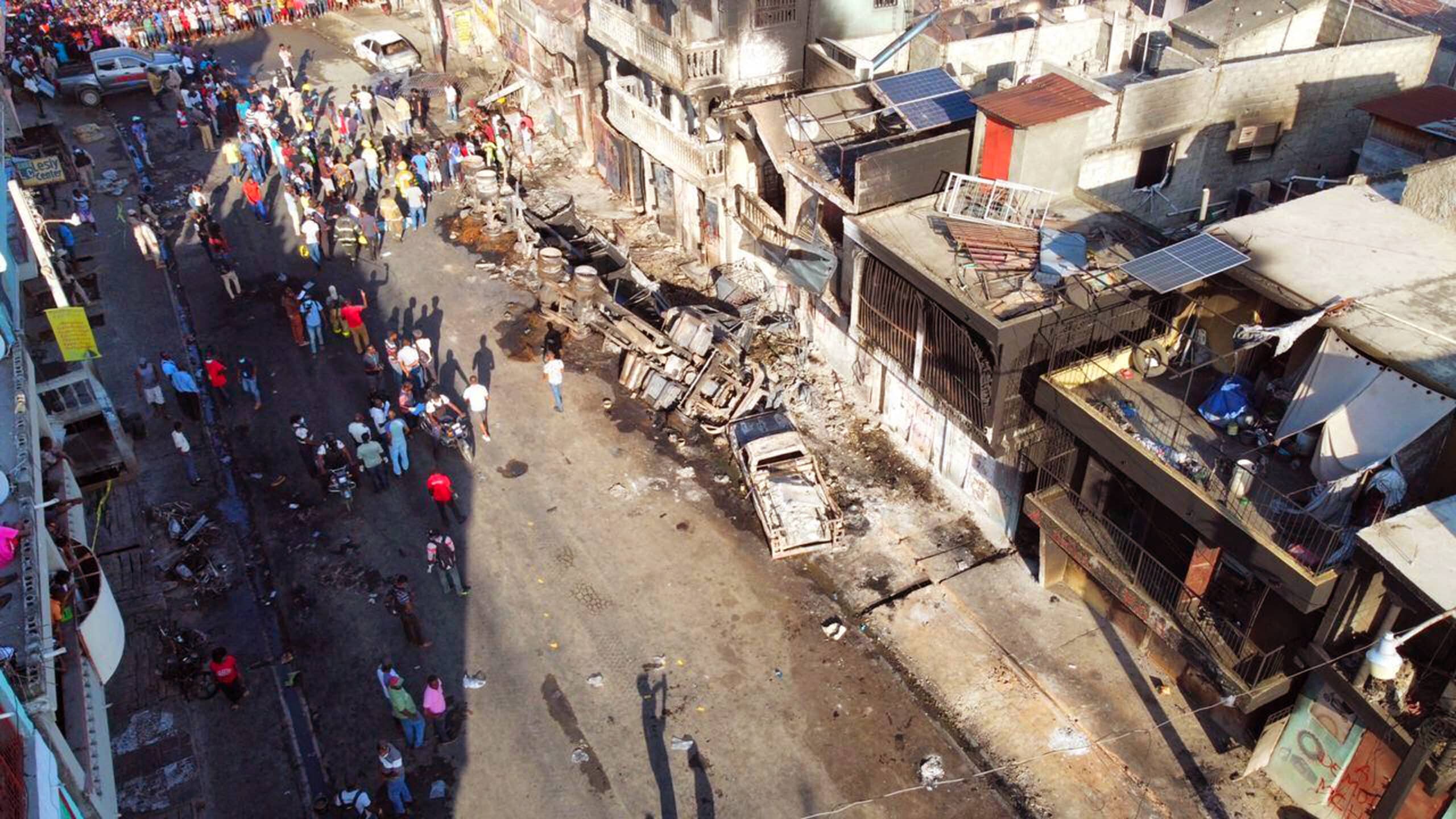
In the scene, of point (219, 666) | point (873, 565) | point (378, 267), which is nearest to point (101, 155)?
point (378, 267)

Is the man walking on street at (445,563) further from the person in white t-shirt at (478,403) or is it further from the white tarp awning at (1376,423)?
the white tarp awning at (1376,423)

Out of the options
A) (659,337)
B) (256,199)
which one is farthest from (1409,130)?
(256,199)

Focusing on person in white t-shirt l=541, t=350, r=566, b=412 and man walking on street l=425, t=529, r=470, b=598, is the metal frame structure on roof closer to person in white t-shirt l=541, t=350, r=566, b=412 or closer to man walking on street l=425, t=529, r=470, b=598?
person in white t-shirt l=541, t=350, r=566, b=412

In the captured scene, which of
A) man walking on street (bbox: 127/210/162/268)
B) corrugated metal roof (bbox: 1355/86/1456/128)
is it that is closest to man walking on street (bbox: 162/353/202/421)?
man walking on street (bbox: 127/210/162/268)

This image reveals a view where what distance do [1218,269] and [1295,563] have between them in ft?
15.1

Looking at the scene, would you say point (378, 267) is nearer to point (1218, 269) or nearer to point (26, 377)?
point (26, 377)

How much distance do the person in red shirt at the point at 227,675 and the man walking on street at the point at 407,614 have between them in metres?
2.78

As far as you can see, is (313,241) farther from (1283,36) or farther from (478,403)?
(1283,36)

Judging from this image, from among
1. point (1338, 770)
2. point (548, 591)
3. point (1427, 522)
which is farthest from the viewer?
point (548, 591)

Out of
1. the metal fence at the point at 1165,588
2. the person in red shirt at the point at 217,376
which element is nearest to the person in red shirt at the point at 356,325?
the person in red shirt at the point at 217,376

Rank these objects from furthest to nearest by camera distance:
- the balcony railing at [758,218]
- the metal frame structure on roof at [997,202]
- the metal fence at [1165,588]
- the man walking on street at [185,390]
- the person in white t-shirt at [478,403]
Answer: the balcony railing at [758,218] → the man walking on street at [185,390] → the person in white t-shirt at [478,403] → the metal frame structure on roof at [997,202] → the metal fence at [1165,588]

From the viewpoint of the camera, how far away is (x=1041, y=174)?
21000 mm

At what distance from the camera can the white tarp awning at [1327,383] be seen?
14.4 meters

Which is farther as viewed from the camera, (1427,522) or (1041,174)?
(1041,174)
